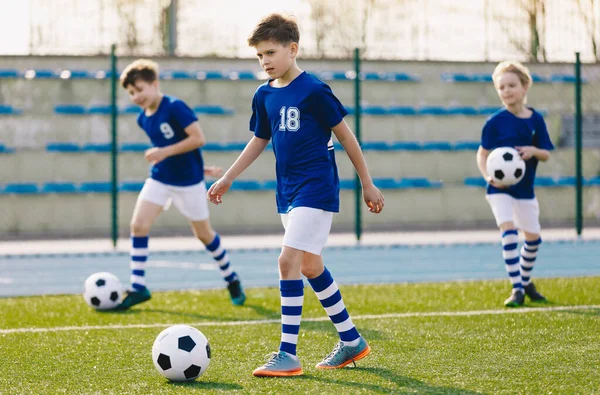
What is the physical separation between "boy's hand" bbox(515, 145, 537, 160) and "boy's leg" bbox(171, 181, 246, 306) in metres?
2.41

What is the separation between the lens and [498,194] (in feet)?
22.7

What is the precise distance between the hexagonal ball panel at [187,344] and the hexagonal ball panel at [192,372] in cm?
9

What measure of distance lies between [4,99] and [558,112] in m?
11.1

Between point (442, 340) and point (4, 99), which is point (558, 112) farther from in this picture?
point (442, 340)

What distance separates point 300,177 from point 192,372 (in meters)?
1.08

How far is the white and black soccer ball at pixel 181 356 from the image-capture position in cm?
422

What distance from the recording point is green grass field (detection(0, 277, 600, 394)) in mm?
4152

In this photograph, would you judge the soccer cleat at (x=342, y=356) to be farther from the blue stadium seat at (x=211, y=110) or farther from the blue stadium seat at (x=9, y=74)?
the blue stadium seat at (x=9, y=74)

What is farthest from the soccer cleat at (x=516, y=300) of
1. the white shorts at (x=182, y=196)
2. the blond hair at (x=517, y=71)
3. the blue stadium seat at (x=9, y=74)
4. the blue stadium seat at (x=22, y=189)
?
the blue stadium seat at (x=9, y=74)

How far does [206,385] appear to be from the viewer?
4.19m

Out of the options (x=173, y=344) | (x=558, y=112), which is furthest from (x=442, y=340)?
(x=558, y=112)

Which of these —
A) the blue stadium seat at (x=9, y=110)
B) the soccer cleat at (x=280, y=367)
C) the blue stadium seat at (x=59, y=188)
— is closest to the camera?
the soccer cleat at (x=280, y=367)

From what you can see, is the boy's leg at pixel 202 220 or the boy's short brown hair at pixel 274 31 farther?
the boy's leg at pixel 202 220

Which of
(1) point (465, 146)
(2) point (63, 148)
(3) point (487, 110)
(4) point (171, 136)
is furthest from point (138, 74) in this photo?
(3) point (487, 110)
